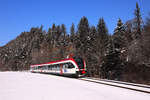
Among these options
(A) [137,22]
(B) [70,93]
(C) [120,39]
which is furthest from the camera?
(C) [120,39]

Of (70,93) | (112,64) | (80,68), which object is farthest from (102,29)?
(70,93)

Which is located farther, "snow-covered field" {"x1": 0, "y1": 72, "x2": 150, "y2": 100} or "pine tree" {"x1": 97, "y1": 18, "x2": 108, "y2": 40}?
"pine tree" {"x1": 97, "y1": 18, "x2": 108, "y2": 40}

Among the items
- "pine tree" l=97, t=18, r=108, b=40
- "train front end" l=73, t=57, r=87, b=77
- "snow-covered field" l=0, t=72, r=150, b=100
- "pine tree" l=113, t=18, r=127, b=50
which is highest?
"pine tree" l=97, t=18, r=108, b=40

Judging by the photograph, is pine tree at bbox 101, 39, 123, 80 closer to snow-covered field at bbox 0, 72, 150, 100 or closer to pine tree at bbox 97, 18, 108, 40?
snow-covered field at bbox 0, 72, 150, 100

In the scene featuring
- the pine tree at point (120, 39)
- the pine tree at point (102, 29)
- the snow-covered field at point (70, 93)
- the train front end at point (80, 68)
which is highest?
the pine tree at point (102, 29)

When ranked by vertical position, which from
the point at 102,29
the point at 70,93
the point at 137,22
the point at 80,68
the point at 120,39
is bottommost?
the point at 70,93

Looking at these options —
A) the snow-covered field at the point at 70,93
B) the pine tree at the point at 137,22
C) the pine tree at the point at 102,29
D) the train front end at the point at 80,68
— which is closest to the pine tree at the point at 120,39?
the pine tree at the point at 137,22

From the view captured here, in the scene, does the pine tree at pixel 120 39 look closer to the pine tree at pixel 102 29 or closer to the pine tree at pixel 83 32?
the pine tree at pixel 83 32

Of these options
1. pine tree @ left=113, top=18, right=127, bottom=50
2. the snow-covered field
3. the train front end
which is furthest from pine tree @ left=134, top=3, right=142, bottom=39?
the snow-covered field

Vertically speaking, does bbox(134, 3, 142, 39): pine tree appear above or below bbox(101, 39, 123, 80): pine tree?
above

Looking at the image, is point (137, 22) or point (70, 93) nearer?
point (70, 93)

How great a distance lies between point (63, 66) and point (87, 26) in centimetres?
4988

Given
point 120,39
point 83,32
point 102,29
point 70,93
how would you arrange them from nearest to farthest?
point 70,93
point 120,39
point 102,29
point 83,32

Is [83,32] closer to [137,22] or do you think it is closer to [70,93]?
[137,22]
